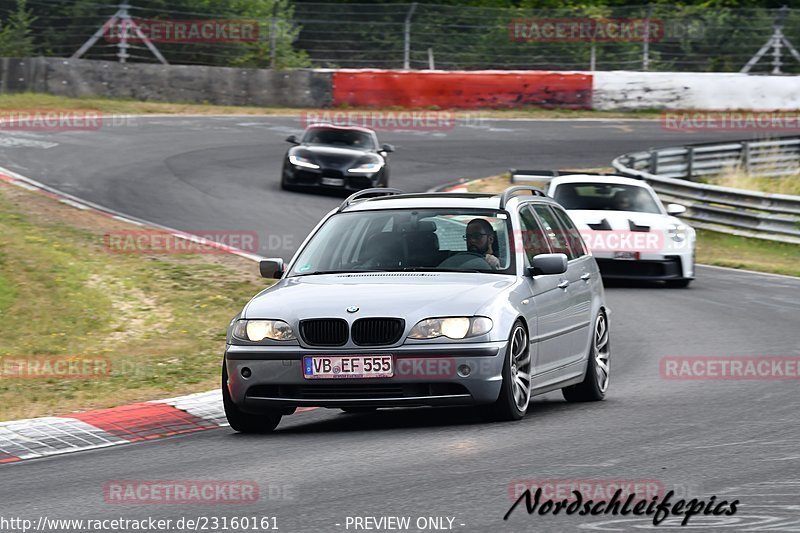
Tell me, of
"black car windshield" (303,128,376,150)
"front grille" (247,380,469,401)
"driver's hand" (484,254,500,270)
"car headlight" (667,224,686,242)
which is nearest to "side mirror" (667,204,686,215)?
"car headlight" (667,224,686,242)

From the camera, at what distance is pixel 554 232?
34.3 ft

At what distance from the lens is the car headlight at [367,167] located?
86.5ft

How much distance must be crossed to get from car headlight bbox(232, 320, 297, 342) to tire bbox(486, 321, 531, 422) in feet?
4.10

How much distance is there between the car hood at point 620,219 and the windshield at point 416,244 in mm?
8874

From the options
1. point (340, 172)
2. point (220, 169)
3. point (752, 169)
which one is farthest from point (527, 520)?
point (752, 169)

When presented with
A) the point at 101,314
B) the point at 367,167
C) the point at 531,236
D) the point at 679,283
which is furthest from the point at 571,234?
the point at 367,167

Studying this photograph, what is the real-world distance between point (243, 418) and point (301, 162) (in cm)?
1772

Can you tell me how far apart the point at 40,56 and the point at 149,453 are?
3135 cm

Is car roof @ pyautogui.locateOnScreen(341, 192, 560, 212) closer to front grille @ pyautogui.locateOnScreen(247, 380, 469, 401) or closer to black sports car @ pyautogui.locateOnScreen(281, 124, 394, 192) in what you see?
front grille @ pyautogui.locateOnScreen(247, 380, 469, 401)

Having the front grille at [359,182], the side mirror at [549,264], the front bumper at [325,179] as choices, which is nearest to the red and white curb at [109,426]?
the side mirror at [549,264]

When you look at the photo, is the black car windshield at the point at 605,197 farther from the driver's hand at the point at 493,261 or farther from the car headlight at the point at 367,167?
the driver's hand at the point at 493,261

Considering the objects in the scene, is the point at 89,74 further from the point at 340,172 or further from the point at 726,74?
the point at 726,74

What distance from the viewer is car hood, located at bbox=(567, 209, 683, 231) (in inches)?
727

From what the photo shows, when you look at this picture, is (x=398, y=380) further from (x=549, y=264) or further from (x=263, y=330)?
(x=549, y=264)
